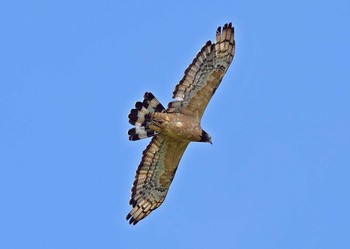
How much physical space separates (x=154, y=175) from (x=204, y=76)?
316 cm

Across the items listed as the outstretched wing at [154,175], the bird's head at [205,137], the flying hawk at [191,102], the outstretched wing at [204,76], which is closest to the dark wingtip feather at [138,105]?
the flying hawk at [191,102]

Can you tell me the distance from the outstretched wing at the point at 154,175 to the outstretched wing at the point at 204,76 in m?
1.18

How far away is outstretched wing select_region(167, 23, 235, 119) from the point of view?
25781 mm

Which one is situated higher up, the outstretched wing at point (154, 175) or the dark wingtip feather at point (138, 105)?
the dark wingtip feather at point (138, 105)

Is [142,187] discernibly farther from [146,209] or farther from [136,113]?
[136,113]

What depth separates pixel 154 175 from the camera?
26.9m

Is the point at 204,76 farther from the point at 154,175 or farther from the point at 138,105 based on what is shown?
the point at 154,175

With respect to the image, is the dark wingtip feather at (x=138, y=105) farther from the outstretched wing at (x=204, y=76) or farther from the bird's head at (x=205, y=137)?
the bird's head at (x=205, y=137)

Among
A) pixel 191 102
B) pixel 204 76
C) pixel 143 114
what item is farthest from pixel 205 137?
pixel 143 114

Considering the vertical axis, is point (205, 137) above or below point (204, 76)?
below

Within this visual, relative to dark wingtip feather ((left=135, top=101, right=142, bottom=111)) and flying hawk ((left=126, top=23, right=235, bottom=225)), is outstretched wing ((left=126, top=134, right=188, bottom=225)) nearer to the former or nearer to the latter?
flying hawk ((left=126, top=23, right=235, bottom=225))

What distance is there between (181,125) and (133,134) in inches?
50.0

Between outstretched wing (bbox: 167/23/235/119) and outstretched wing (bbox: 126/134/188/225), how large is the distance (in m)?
1.18

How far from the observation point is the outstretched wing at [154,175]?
87.5 ft
